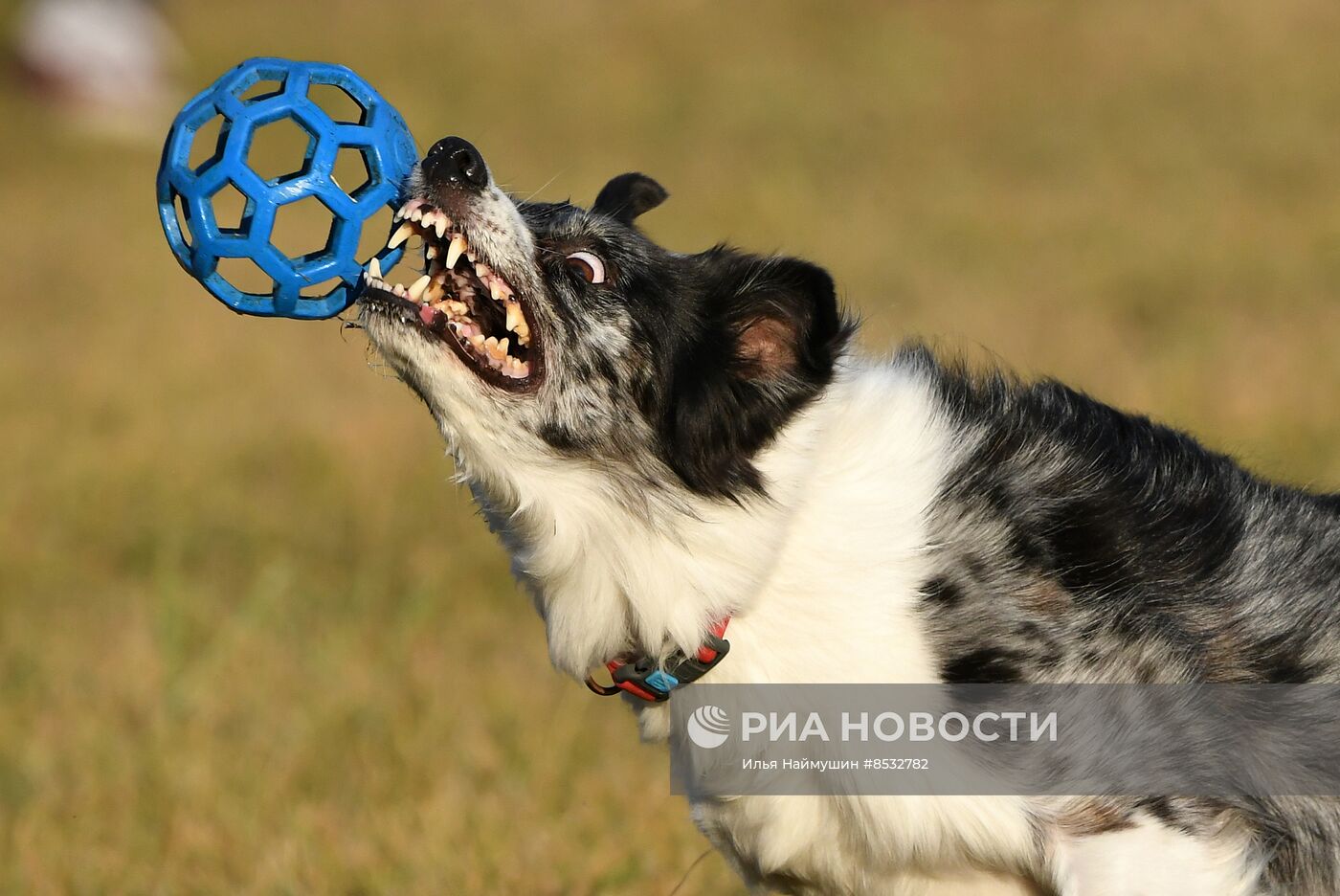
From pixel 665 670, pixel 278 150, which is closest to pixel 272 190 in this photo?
pixel 665 670

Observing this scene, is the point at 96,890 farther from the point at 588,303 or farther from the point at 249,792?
the point at 588,303

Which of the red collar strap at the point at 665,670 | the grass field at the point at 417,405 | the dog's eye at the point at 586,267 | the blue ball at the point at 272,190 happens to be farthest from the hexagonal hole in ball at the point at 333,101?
the red collar strap at the point at 665,670

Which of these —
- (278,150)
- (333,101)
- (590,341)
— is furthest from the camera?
(333,101)

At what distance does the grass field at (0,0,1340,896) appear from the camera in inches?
224

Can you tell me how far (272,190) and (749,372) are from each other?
131 centimetres

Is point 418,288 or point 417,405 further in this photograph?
point 417,405

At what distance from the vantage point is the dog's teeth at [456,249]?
4.07 meters

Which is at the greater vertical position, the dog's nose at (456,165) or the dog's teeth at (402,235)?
the dog's nose at (456,165)

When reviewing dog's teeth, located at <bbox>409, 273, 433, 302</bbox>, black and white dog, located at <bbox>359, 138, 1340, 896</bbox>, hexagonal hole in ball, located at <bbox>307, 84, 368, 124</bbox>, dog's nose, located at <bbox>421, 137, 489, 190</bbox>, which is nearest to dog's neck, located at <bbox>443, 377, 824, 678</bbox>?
black and white dog, located at <bbox>359, 138, 1340, 896</bbox>

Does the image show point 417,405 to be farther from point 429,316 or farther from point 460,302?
point 429,316

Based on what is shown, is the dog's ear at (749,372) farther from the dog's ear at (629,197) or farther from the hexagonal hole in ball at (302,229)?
the hexagonal hole in ball at (302,229)

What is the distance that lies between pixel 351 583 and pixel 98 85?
15635 mm

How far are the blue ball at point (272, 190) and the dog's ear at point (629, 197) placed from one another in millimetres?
757

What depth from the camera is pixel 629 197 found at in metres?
4.92
